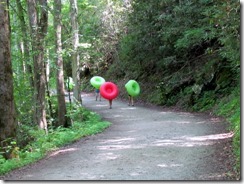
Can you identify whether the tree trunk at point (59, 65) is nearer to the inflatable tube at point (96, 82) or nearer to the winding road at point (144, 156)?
the winding road at point (144, 156)

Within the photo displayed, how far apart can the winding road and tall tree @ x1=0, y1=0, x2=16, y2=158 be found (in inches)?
48.7

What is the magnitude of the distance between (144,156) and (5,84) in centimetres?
391

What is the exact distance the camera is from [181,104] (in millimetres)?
18641

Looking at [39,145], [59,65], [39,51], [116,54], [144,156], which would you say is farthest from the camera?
Result: [116,54]

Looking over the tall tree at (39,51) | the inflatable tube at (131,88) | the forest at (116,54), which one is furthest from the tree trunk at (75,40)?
the tall tree at (39,51)

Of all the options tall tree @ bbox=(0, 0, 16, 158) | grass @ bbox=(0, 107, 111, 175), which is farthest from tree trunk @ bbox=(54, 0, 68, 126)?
tall tree @ bbox=(0, 0, 16, 158)

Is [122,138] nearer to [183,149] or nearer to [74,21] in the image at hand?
[183,149]

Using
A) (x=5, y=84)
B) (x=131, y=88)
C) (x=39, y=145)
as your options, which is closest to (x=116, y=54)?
(x=131, y=88)

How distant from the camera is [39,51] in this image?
12.5m

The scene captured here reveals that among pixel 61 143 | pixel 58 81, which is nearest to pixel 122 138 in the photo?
pixel 61 143

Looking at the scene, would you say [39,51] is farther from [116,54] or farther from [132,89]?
[116,54]

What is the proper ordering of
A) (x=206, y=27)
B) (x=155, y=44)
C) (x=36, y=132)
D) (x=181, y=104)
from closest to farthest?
(x=36, y=132) < (x=206, y=27) < (x=181, y=104) < (x=155, y=44)

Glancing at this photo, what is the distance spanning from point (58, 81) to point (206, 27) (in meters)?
6.83

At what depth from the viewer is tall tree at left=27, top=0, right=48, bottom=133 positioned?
12750 mm
